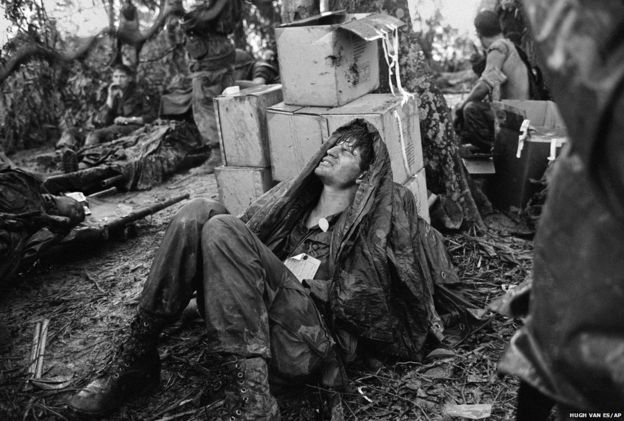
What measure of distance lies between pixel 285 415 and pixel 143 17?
903 cm

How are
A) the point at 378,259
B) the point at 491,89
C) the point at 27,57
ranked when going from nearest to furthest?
the point at 378,259 < the point at 27,57 < the point at 491,89

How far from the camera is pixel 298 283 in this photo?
287 centimetres

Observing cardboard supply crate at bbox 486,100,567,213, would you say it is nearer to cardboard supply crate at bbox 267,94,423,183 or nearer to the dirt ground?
the dirt ground

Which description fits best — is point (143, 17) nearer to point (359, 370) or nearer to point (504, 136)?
point (504, 136)

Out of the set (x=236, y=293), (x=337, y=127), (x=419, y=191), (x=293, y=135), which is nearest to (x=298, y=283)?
(x=236, y=293)

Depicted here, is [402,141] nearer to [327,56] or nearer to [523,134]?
[327,56]

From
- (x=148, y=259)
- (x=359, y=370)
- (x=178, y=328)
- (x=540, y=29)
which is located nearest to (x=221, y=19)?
(x=148, y=259)

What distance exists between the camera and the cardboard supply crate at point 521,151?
498 centimetres

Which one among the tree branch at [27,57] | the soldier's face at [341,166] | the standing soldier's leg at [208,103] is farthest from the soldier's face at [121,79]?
the soldier's face at [341,166]

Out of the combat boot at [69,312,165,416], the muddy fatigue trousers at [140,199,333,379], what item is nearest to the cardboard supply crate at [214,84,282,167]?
the muddy fatigue trousers at [140,199,333,379]

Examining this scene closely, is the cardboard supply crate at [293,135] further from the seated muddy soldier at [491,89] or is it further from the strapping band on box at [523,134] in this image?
the seated muddy soldier at [491,89]

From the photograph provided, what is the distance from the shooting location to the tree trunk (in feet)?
16.1

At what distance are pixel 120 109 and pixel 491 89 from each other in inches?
222

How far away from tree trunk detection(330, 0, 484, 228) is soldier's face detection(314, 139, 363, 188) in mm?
1607
